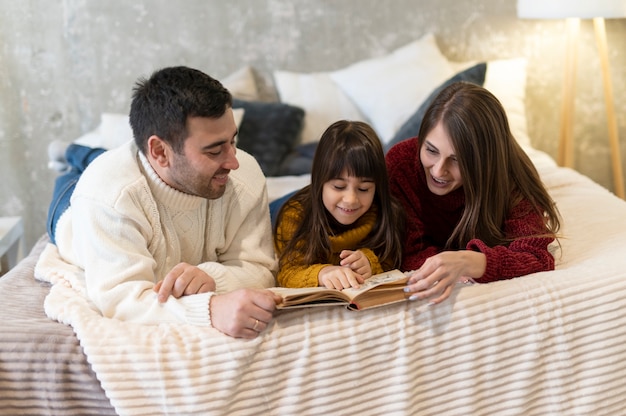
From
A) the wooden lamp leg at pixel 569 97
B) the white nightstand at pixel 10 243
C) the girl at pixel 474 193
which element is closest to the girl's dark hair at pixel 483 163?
the girl at pixel 474 193

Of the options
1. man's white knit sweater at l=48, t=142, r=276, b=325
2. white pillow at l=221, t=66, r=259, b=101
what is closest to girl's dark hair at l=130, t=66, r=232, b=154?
man's white knit sweater at l=48, t=142, r=276, b=325

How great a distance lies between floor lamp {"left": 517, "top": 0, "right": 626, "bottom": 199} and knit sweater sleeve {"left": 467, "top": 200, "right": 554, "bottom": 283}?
4.17 feet

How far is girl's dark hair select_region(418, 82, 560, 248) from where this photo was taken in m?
1.90

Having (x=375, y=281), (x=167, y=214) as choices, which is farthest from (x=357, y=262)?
(x=167, y=214)

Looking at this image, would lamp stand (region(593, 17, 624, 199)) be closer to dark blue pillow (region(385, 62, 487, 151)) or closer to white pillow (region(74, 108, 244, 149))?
dark blue pillow (region(385, 62, 487, 151))

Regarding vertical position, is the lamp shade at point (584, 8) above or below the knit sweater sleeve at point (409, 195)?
above

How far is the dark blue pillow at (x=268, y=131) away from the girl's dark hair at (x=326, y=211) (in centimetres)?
94

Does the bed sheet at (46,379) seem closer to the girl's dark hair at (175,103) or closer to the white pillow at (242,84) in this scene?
the girl's dark hair at (175,103)

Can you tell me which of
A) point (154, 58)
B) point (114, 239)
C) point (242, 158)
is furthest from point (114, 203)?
point (154, 58)

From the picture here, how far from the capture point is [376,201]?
1984 mm

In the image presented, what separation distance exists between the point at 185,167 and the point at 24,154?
5.74 ft

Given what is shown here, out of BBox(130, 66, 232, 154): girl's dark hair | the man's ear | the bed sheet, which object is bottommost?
the bed sheet

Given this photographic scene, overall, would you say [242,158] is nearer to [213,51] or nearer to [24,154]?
[213,51]

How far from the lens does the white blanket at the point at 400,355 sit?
4.98ft
